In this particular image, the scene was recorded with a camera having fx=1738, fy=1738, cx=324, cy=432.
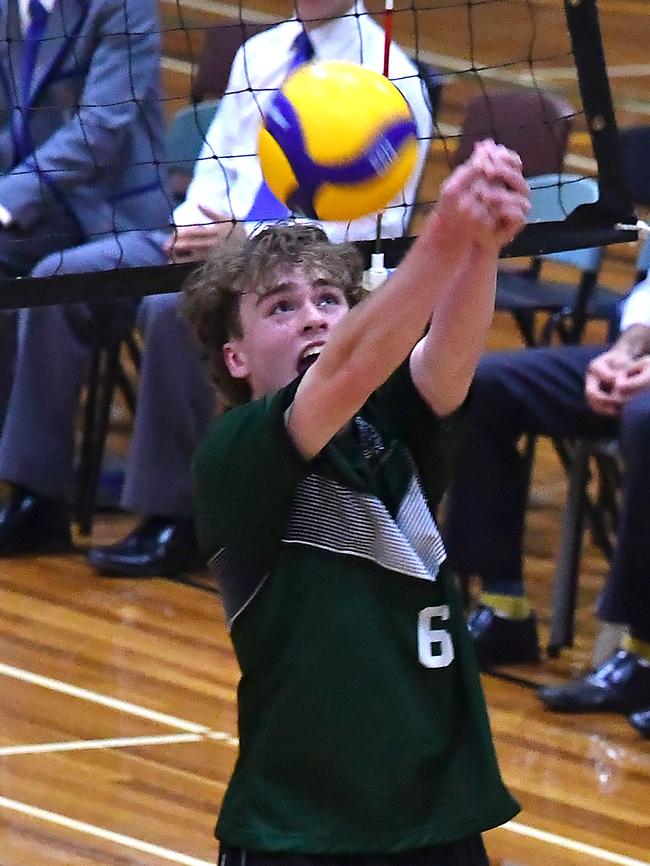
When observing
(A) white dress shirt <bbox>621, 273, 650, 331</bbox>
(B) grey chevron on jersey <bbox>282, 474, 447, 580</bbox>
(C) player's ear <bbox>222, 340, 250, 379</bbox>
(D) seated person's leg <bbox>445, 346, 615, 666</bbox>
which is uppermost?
(C) player's ear <bbox>222, 340, 250, 379</bbox>

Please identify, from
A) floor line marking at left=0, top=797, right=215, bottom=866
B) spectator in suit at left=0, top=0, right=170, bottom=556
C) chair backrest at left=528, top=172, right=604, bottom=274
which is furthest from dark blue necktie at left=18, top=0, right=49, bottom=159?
floor line marking at left=0, top=797, right=215, bottom=866

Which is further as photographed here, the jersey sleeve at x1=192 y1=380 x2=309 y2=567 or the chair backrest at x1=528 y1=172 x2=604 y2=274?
the chair backrest at x1=528 y1=172 x2=604 y2=274

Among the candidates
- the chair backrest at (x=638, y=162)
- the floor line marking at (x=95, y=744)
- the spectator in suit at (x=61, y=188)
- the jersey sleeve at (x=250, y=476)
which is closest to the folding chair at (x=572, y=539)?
the chair backrest at (x=638, y=162)

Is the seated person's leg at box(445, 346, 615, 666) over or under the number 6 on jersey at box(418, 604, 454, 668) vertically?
under

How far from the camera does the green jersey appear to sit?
2.26 meters

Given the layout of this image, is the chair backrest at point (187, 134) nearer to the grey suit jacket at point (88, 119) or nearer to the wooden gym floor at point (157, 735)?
the grey suit jacket at point (88, 119)

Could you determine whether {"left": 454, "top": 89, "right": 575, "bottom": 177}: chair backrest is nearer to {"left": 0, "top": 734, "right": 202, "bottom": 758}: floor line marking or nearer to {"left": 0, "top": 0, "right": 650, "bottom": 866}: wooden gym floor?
{"left": 0, "top": 0, "right": 650, "bottom": 866}: wooden gym floor

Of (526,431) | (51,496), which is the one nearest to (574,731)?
(526,431)

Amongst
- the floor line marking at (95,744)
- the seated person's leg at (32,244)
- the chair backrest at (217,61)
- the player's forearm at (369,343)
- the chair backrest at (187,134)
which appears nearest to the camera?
the player's forearm at (369,343)

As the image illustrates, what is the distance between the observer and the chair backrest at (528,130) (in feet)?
17.1

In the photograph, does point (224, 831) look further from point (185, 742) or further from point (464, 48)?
point (464, 48)

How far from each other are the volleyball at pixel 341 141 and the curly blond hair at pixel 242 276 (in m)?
0.07

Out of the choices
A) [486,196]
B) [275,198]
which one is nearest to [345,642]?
[486,196]

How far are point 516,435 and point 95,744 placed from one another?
134 centimetres
